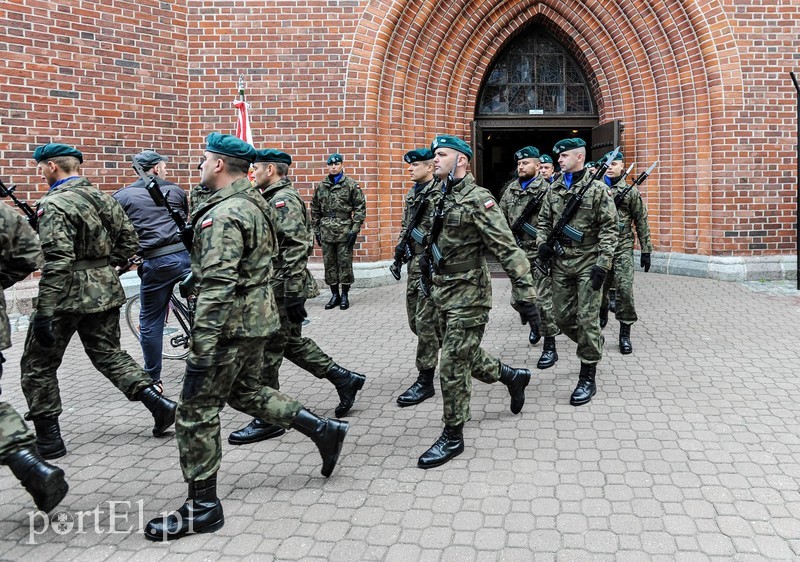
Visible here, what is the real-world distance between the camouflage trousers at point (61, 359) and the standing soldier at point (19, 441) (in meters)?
0.68

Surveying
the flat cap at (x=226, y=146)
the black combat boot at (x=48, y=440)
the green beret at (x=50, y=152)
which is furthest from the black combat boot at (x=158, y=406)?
the flat cap at (x=226, y=146)

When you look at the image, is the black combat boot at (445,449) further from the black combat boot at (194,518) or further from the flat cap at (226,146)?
the flat cap at (226,146)

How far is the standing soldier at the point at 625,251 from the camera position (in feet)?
20.7

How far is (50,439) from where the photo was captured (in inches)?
156

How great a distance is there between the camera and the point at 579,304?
4.84 metres

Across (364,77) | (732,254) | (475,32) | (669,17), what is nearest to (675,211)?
(732,254)

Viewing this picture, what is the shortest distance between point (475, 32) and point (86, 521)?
9998 millimetres

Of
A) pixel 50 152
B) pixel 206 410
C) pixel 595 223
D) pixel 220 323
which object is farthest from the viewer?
pixel 595 223

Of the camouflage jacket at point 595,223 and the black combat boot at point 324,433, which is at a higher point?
the camouflage jacket at point 595,223

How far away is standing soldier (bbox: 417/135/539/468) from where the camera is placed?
376cm

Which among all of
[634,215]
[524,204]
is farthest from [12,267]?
[634,215]

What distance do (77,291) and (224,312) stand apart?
5.03 feet

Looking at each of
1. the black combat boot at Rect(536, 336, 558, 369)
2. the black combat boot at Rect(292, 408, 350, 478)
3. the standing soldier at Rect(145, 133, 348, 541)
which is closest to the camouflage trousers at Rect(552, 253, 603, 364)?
the black combat boot at Rect(536, 336, 558, 369)

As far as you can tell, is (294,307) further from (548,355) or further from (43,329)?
(548,355)
